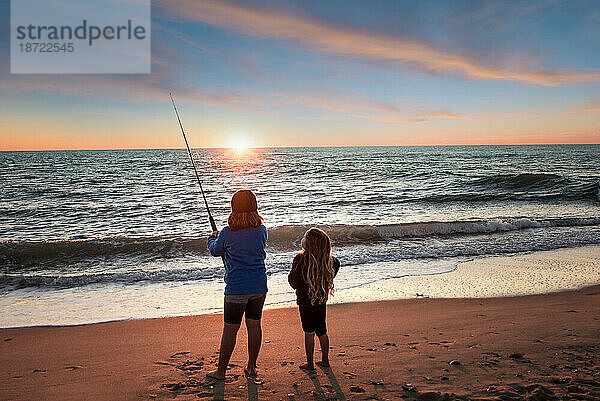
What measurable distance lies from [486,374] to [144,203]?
63.7 feet

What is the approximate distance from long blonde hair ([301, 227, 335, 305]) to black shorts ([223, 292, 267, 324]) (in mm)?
439

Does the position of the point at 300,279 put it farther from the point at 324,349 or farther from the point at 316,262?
the point at 324,349

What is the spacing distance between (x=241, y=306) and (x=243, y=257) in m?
0.41

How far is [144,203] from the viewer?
20.8m

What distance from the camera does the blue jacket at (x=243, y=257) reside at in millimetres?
3551

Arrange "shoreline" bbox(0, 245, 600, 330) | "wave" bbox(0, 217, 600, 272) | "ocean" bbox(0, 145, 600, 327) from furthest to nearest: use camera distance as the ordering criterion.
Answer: "wave" bbox(0, 217, 600, 272) → "ocean" bbox(0, 145, 600, 327) → "shoreline" bbox(0, 245, 600, 330)

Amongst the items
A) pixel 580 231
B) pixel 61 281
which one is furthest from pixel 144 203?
pixel 580 231

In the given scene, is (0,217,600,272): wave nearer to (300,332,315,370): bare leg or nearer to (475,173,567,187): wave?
(300,332,315,370): bare leg

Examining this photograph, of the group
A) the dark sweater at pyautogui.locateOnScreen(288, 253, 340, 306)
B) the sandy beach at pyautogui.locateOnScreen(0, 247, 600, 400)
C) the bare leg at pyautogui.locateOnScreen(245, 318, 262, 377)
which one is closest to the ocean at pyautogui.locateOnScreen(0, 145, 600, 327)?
the sandy beach at pyautogui.locateOnScreen(0, 247, 600, 400)

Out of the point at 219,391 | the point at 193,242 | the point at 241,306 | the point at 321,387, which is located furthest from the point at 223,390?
the point at 193,242

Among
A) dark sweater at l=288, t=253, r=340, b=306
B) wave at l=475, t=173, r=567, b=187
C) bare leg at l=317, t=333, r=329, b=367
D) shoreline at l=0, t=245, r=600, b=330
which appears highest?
wave at l=475, t=173, r=567, b=187

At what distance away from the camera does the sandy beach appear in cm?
348

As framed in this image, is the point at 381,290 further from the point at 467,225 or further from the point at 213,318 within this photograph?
the point at 467,225

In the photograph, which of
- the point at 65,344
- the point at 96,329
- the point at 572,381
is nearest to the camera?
the point at 572,381
